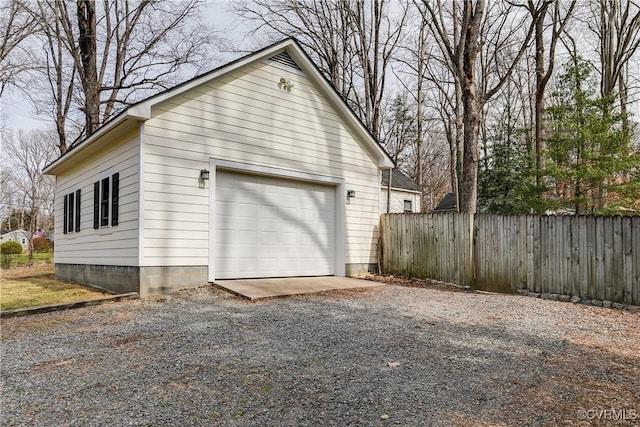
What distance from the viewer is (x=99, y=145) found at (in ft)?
28.3

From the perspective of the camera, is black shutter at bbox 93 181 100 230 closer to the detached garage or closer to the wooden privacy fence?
the detached garage

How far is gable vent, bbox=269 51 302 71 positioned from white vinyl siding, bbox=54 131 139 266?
3611 mm

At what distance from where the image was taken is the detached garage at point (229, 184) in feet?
23.6

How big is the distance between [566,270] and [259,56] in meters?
7.32

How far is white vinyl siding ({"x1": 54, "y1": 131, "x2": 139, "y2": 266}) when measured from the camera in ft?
23.6

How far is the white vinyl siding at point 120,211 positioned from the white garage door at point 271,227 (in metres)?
1.55

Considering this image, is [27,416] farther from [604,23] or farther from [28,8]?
[604,23]

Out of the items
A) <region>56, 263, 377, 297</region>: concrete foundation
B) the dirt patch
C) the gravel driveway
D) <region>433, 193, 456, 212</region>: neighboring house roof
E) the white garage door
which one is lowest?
the dirt patch

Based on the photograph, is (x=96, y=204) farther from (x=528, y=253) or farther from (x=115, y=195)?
(x=528, y=253)

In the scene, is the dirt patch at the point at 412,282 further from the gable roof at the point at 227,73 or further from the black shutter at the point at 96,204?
the black shutter at the point at 96,204

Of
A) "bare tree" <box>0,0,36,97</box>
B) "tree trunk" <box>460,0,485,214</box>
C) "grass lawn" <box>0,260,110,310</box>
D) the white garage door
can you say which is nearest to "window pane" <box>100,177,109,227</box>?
"grass lawn" <box>0,260,110,310</box>

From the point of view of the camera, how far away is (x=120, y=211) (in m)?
7.65

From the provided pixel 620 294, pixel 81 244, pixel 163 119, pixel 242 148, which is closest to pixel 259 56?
pixel 242 148

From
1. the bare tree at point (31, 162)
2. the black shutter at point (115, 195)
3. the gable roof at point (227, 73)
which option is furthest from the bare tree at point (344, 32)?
the bare tree at point (31, 162)
